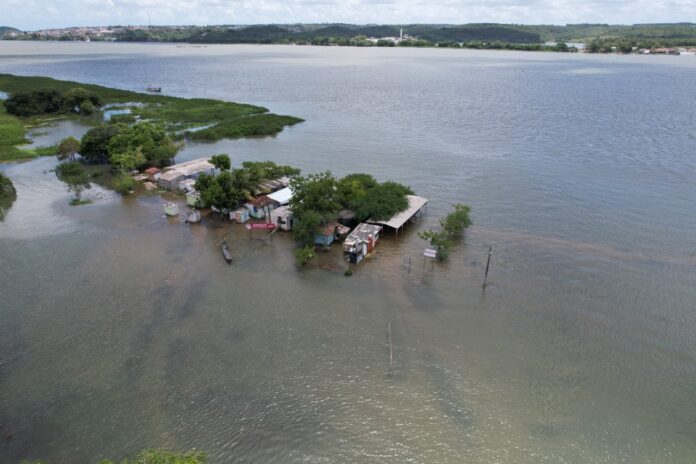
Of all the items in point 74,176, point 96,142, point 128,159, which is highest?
point 96,142

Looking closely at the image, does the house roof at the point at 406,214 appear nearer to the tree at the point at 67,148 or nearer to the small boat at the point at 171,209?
the small boat at the point at 171,209

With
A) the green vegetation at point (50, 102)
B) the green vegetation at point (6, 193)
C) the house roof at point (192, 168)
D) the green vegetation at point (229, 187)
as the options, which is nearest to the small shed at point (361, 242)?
the green vegetation at point (229, 187)

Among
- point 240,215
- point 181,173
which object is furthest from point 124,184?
point 240,215

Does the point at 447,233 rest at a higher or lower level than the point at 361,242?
lower

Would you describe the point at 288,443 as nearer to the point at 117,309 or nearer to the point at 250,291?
the point at 250,291

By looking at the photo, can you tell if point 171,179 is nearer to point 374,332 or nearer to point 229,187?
point 229,187
